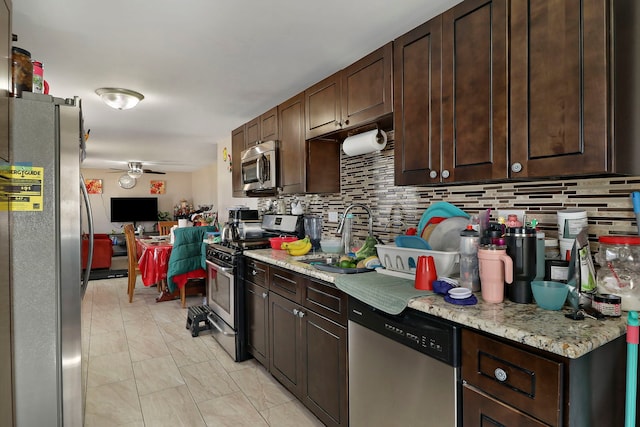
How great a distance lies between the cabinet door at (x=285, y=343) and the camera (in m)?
2.16

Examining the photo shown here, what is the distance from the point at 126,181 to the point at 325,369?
32.0ft

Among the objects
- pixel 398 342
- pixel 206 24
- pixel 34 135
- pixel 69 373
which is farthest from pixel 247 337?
pixel 206 24

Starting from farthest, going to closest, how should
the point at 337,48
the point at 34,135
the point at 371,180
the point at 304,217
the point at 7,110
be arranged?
the point at 304,217, the point at 371,180, the point at 337,48, the point at 34,135, the point at 7,110

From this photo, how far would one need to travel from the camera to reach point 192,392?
241cm

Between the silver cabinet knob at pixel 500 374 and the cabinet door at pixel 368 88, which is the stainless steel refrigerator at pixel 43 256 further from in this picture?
the silver cabinet knob at pixel 500 374

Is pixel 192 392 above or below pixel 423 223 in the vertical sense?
below

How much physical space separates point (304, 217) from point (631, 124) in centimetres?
231

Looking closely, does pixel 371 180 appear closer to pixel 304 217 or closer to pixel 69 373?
pixel 304 217

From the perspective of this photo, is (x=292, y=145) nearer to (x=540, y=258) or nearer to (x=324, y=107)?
(x=324, y=107)

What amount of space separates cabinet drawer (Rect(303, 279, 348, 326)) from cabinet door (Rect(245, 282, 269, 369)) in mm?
570

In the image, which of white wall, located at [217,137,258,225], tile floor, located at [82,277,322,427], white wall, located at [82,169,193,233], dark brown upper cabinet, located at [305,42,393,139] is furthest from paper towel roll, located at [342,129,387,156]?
white wall, located at [82,169,193,233]

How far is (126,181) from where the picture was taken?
9.87 meters

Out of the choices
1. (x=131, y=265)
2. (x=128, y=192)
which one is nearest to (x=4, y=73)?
(x=131, y=265)

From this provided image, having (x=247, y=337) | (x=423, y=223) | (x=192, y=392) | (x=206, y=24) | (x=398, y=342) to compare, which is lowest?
(x=192, y=392)
